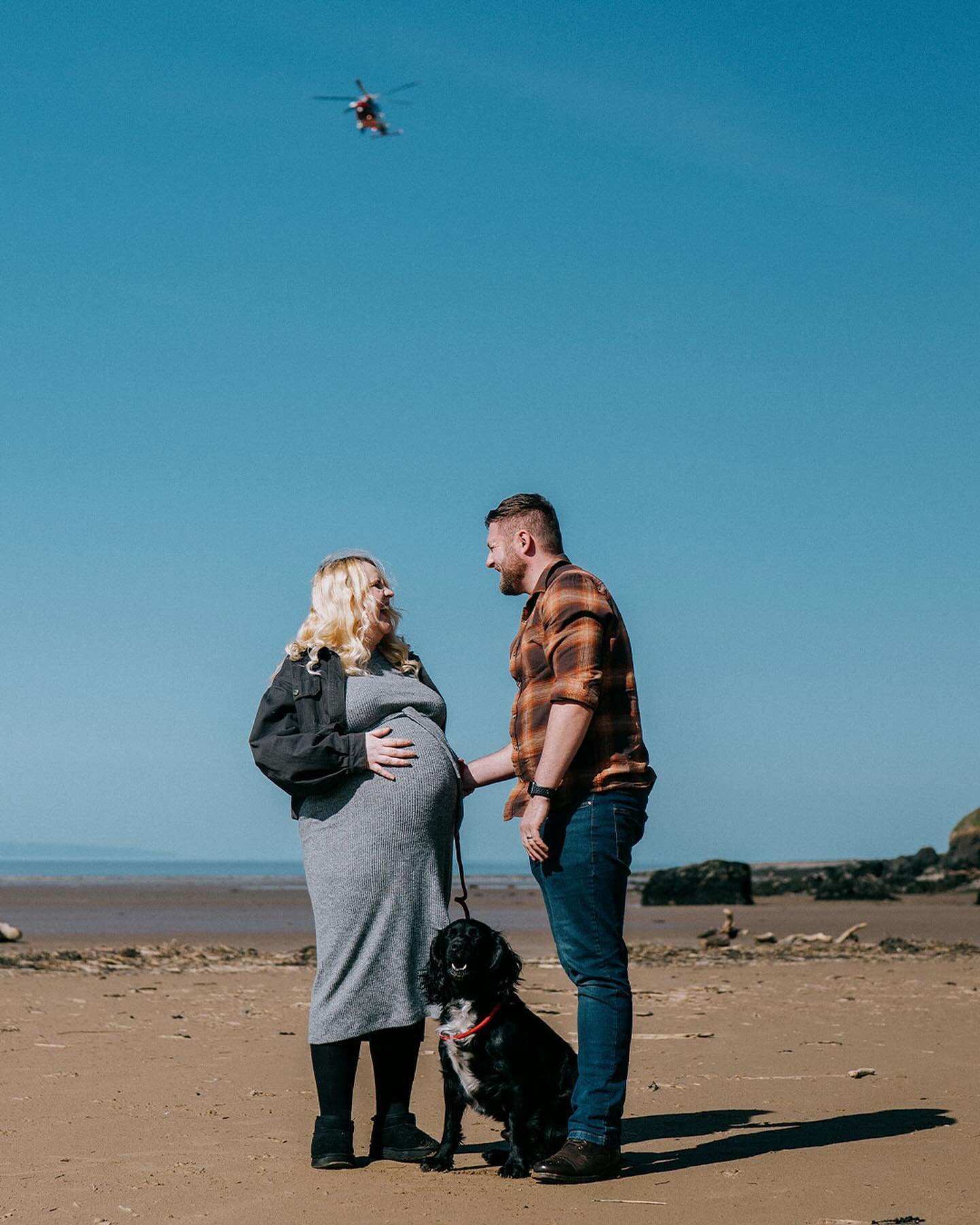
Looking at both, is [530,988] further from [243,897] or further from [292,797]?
[243,897]

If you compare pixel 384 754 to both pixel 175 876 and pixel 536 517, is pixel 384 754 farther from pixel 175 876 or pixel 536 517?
pixel 175 876

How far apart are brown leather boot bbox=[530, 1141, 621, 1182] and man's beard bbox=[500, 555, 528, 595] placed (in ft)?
6.32

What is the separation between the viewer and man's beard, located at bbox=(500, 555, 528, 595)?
4.96m

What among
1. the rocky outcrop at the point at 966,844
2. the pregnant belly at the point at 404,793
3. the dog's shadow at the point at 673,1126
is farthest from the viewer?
the rocky outcrop at the point at 966,844

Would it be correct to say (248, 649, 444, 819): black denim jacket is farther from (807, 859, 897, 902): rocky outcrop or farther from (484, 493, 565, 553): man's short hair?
(807, 859, 897, 902): rocky outcrop

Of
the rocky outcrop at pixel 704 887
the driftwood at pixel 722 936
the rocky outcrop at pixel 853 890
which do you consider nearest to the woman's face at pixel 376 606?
the driftwood at pixel 722 936

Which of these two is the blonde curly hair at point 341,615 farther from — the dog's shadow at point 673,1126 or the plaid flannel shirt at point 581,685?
the dog's shadow at point 673,1126

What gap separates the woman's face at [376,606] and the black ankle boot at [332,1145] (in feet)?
5.57

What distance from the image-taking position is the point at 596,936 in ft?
15.0

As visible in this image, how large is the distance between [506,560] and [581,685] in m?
0.67

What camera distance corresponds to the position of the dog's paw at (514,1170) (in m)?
4.64

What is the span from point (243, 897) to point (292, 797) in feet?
87.0

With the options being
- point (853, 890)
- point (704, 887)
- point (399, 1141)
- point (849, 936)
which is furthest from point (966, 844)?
point (399, 1141)

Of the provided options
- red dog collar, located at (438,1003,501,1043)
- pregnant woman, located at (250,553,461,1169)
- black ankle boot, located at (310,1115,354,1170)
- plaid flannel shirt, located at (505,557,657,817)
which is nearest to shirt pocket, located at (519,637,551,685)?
plaid flannel shirt, located at (505,557,657,817)
